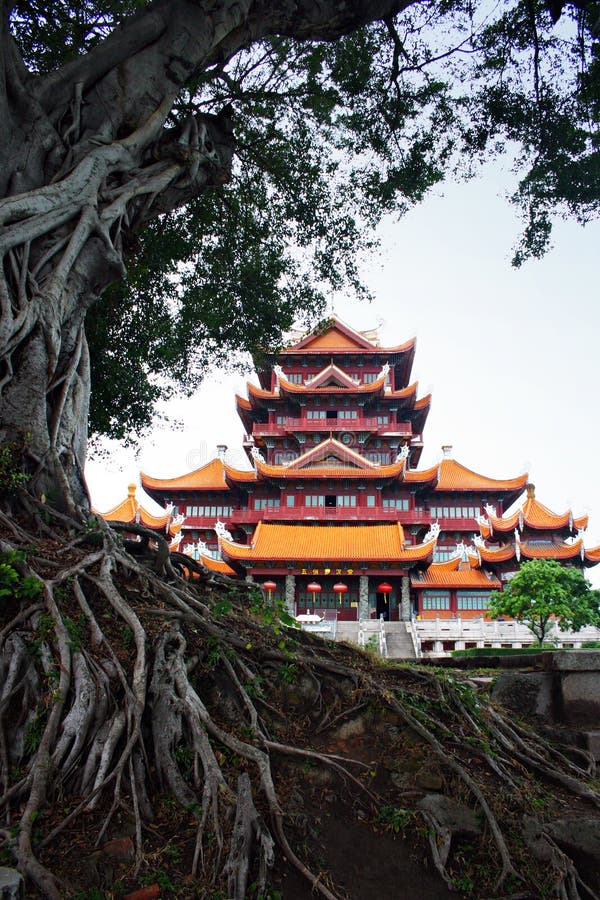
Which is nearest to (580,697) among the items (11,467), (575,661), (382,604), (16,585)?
(575,661)

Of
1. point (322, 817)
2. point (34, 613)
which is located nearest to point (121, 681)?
point (34, 613)

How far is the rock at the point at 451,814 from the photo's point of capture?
3.08 m

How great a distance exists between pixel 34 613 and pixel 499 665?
14.6 feet

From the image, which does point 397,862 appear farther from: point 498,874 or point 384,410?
point 384,410

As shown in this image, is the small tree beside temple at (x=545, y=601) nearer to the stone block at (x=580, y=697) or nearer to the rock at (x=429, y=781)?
the stone block at (x=580, y=697)

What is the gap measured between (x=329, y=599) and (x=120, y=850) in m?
23.3

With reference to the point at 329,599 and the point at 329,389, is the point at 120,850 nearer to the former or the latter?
the point at 329,599

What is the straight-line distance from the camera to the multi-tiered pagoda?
25.0 metres

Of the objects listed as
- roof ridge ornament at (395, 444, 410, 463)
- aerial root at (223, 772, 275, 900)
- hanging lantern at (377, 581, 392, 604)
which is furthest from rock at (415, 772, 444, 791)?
roof ridge ornament at (395, 444, 410, 463)

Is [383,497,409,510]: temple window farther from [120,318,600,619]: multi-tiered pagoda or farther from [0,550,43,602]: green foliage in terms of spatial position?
[0,550,43,602]: green foliage

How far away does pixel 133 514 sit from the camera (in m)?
29.8

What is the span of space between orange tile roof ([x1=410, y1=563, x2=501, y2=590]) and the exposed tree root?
71.4ft

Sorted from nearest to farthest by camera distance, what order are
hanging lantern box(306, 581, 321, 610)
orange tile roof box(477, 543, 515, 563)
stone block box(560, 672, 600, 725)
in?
1. stone block box(560, 672, 600, 725)
2. hanging lantern box(306, 581, 321, 610)
3. orange tile roof box(477, 543, 515, 563)

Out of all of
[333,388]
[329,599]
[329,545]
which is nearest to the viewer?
[329,545]
